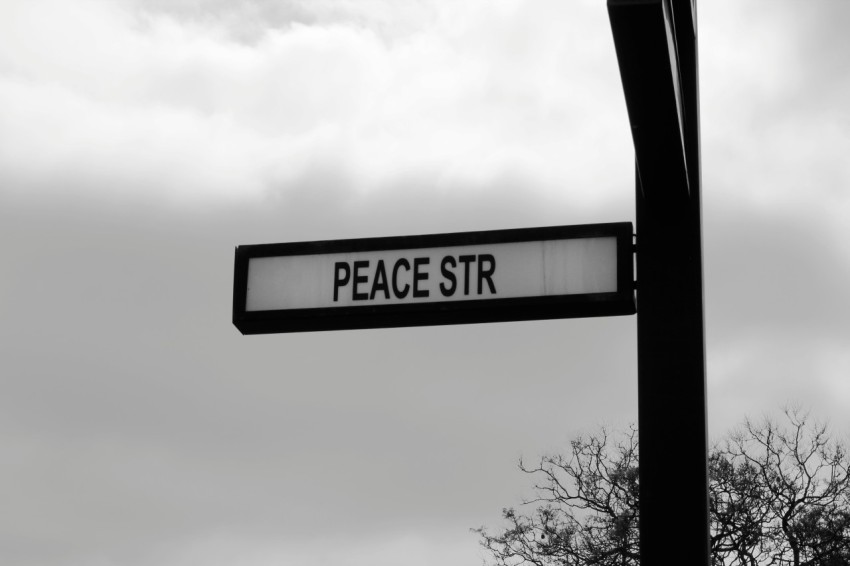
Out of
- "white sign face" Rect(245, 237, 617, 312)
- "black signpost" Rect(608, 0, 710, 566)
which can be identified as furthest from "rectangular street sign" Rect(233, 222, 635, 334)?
"black signpost" Rect(608, 0, 710, 566)

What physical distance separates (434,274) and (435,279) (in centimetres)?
2

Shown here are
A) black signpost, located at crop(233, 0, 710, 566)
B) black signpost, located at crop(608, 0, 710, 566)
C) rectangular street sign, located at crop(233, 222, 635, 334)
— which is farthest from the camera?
rectangular street sign, located at crop(233, 222, 635, 334)

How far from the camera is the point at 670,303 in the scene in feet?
11.7

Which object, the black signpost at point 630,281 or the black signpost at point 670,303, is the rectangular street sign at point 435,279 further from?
the black signpost at point 670,303

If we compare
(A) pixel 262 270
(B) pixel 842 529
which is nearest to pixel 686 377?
(A) pixel 262 270

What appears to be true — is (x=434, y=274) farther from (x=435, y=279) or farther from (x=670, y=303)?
(x=670, y=303)

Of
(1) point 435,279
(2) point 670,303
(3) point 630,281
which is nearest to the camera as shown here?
(2) point 670,303

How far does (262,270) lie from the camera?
4.12 m

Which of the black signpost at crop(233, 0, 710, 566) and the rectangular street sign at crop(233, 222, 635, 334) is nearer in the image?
the black signpost at crop(233, 0, 710, 566)

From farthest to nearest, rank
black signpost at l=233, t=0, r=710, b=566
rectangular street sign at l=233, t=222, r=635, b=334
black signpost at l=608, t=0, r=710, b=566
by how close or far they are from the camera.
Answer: rectangular street sign at l=233, t=222, r=635, b=334
black signpost at l=233, t=0, r=710, b=566
black signpost at l=608, t=0, r=710, b=566

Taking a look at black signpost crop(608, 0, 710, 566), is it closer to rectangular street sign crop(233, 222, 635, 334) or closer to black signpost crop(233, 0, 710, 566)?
black signpost crop(233, 0, 710, 566)

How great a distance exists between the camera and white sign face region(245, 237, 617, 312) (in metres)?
3.81

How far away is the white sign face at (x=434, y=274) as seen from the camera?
3.81 m

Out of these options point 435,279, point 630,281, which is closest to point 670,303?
point 630,281
